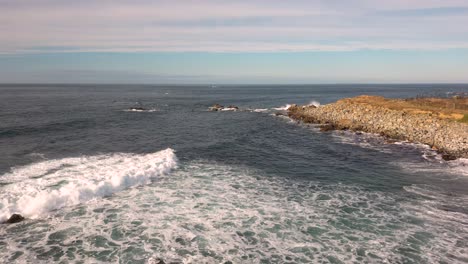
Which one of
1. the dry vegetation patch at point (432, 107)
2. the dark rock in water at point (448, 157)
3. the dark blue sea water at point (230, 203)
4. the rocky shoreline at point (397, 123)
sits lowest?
the dark blue sea water at point (230, 203)

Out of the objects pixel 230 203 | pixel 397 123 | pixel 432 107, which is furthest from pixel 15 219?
pixel 432 107

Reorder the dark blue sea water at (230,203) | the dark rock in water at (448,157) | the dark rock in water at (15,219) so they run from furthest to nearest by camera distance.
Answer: the dark rock in water at (448,157) < the dark rock in water at (15,219) < the dark blue sea water at (230,203)

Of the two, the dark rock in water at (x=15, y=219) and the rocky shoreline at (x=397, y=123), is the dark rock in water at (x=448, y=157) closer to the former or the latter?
the rocky shoreline at (x=397, y=123)

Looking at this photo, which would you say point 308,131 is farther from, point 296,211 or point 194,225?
point 194,225

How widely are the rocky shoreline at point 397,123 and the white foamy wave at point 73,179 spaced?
27332mm

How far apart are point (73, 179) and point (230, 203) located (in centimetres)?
1124

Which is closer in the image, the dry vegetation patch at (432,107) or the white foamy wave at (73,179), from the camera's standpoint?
the white foamy wave at (73,179)

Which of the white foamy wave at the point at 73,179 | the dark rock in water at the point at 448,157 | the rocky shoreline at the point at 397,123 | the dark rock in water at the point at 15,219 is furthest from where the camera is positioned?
the rocky shoreline at the point at 397,123

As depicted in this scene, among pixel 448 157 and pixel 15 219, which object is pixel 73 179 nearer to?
pixel 15 219

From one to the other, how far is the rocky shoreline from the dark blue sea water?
2765 mm

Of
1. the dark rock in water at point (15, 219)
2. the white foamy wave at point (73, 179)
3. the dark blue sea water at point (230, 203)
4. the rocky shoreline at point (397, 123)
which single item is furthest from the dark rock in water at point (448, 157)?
the dark rock in water at point (15, 219)

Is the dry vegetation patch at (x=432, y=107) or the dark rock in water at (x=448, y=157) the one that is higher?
the dry vegetation patch at (x=432, y=107)

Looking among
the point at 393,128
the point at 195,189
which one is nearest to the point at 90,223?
the point at 195,189

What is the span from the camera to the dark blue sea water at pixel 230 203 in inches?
581
